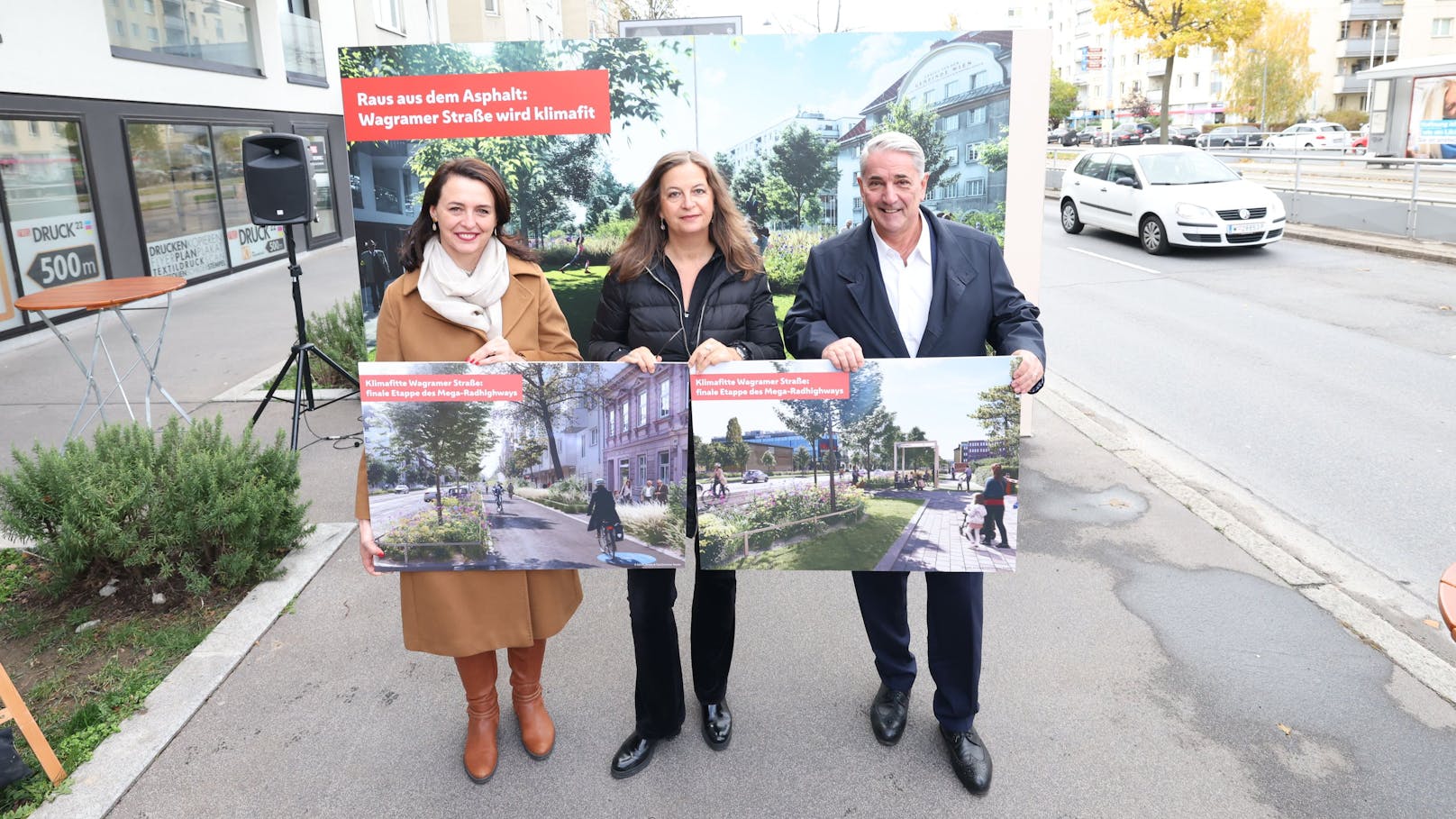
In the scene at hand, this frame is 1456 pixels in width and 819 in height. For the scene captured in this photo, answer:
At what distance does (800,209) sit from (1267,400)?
14.5 feet

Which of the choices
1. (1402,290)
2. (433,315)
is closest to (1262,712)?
(433,315)

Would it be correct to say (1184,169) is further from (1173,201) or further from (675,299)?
(675,299)

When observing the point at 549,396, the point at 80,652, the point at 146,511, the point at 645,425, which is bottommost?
the point at 80,652

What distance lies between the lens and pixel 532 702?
3.36m

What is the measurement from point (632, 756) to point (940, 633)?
1.08 metres

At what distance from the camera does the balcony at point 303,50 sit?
18.4 meters

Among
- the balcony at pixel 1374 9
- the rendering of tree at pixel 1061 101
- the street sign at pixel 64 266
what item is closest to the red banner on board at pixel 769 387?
the street sign at pixel 64 266

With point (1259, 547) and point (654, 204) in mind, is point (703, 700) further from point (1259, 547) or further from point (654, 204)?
point (1259, 547)

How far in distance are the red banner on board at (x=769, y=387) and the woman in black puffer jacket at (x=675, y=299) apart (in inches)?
6.5

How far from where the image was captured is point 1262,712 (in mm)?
3445

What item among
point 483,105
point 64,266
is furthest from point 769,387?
point 64,266

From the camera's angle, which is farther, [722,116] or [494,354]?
[722,116]

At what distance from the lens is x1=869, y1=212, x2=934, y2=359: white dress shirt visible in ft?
10.0

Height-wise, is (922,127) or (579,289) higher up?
(922,127)
